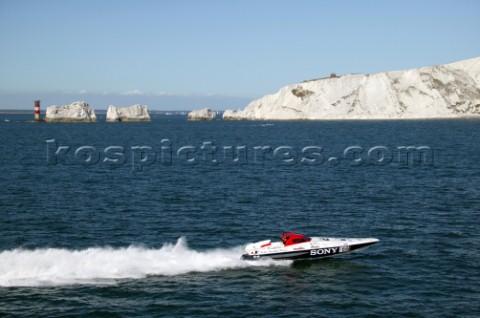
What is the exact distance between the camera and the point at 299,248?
30844 mm

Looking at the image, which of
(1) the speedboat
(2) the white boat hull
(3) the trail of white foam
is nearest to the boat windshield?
(1) the speedboat

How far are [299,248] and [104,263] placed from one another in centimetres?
1158

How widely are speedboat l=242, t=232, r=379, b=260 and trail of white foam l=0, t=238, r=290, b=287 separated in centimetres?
53

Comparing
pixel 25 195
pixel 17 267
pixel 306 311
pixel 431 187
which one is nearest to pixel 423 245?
pixel 306 311

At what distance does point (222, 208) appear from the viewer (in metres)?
44.8

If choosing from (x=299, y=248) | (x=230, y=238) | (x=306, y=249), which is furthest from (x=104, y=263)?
(x=306, y=249)

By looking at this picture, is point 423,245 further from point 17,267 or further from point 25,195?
point 25,195

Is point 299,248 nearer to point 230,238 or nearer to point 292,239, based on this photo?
point 292,239

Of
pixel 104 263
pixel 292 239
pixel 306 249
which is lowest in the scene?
pixel 104 263

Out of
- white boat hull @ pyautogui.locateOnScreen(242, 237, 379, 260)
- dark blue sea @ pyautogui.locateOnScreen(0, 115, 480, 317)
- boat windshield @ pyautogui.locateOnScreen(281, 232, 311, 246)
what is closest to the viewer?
dark blue sea @ pyautogui.locateOnScreen(0, 115, 480, 317)

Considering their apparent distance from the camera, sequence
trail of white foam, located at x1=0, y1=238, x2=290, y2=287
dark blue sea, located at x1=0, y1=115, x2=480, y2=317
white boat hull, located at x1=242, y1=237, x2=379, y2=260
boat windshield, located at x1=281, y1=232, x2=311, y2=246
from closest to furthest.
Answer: dark blue sea, located at x1=0, y1=115, x2=480, y2=317
trail of white foam, located at x1=0, y1=238, x2=290, y2=287
white boat hull, located at x1=242, y1=237, x2=379, y2=260
boat windshield, located at x1=281, y1=232, x2=311, y2=246

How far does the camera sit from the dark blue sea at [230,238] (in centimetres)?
2494

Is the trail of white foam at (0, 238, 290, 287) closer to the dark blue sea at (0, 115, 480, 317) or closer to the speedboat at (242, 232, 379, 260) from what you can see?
the dark blue sea at (0, 115, 480, 317)

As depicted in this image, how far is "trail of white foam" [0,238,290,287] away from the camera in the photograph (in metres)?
27.2
